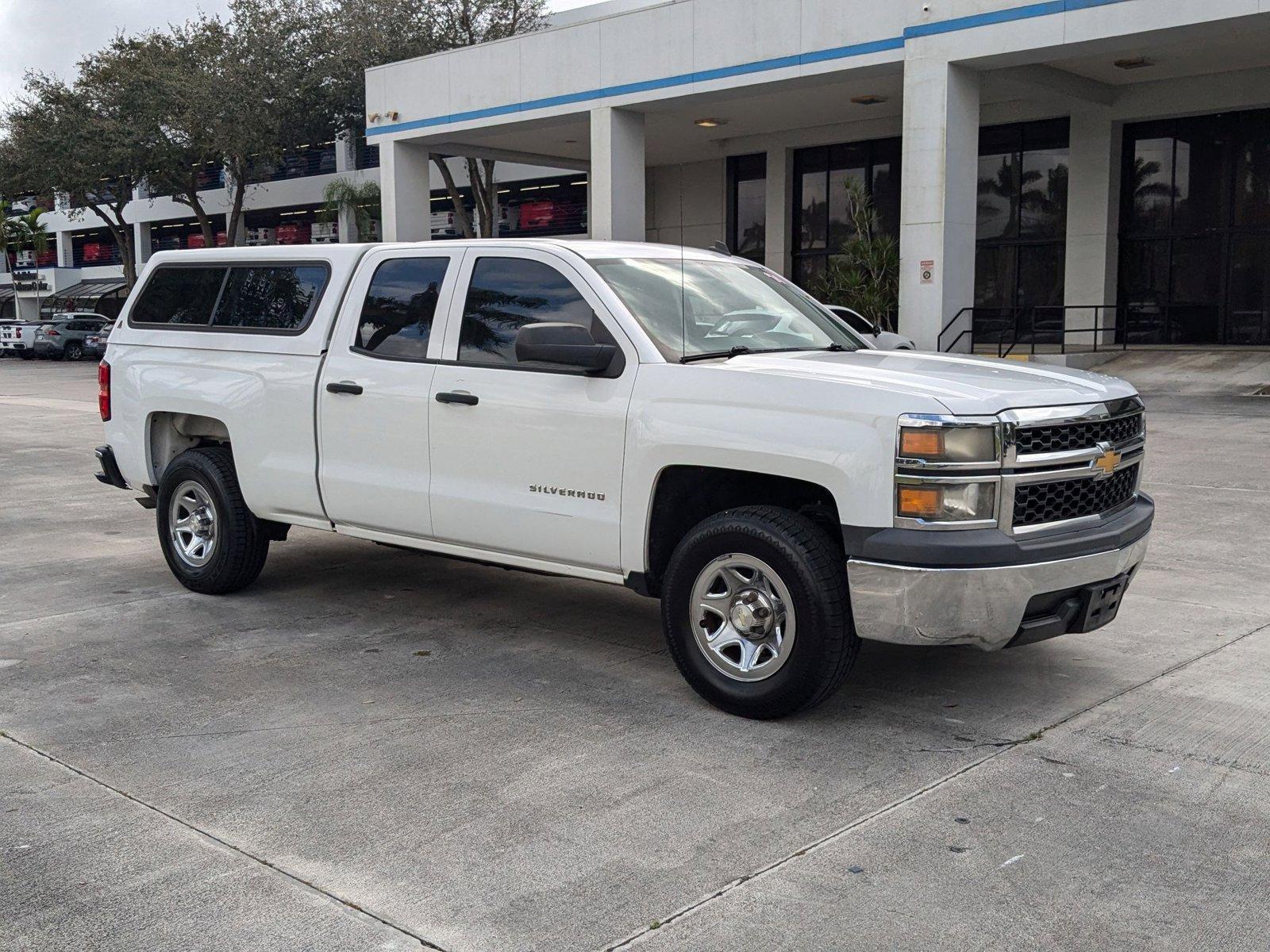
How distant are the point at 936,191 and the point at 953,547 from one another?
64.1 ft

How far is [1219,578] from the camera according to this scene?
780 centimetres

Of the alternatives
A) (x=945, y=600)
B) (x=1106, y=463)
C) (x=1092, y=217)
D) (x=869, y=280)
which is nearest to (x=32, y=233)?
(x=869, y=280)

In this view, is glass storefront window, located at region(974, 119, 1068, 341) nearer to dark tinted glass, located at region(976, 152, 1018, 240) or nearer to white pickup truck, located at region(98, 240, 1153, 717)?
dark tinted glass, located at region(976, 152, 1018, 240)

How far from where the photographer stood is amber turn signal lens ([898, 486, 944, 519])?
4.76 m

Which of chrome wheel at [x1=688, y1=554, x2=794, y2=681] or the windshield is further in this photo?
the windshield

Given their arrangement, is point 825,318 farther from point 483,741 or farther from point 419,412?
point 483,741

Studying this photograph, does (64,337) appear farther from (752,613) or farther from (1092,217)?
(752,613)

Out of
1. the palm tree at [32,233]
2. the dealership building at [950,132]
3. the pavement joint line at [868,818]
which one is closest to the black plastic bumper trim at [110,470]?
the pavement joint line at [868,818]

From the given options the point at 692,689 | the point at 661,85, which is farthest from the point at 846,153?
the point at 692,689

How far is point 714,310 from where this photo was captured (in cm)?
603

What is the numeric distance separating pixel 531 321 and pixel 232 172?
44.0m

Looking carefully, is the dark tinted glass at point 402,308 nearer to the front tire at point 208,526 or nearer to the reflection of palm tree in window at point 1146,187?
the front tire at point 208,526

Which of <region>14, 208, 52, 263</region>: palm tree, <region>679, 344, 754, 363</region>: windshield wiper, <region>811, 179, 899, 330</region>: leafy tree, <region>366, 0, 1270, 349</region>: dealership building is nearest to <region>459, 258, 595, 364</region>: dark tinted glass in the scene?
<region>679, 344, 754, 363</region>: windshield wiper

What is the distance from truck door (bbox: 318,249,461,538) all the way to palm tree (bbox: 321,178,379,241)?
40.1 metres
